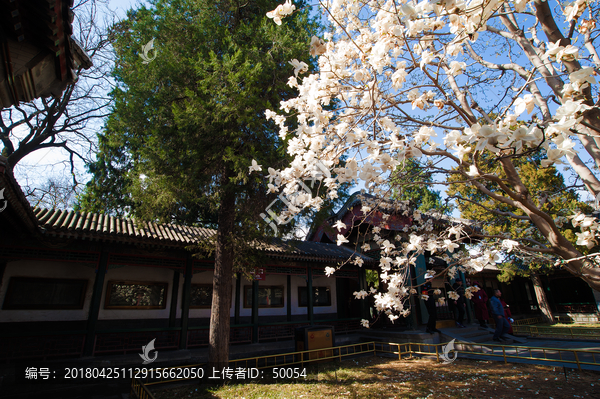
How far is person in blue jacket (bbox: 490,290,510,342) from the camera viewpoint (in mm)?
9859

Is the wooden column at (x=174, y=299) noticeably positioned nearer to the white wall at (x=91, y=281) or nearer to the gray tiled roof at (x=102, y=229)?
the white wall at (x=91, y=281)

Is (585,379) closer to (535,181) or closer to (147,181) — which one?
(147,181)

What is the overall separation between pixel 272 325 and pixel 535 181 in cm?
1508

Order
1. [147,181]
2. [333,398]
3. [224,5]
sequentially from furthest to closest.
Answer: [224,5] → [147,181] → [333,398]

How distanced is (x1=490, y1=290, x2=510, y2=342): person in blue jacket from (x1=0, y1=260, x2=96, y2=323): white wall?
12.5m

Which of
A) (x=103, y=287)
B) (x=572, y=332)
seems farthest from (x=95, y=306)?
(x=572, y=332)

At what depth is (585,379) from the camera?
6.11 meters

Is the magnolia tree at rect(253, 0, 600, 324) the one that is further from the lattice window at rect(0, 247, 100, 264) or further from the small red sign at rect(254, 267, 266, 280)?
the lattice window at rect(0, 247, 100, 264)

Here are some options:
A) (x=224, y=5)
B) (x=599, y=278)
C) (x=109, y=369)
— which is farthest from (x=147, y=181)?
(x=599, y=278)

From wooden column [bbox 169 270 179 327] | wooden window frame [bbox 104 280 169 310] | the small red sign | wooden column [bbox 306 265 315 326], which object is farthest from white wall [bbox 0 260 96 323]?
wooden column [bbox 306 265 315 326]

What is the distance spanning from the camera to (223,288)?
6.75 m

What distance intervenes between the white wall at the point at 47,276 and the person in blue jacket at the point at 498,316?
12.5m

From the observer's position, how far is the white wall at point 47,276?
729 cm

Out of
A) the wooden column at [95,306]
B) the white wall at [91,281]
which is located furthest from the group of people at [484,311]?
the wooden column at [95,306]
